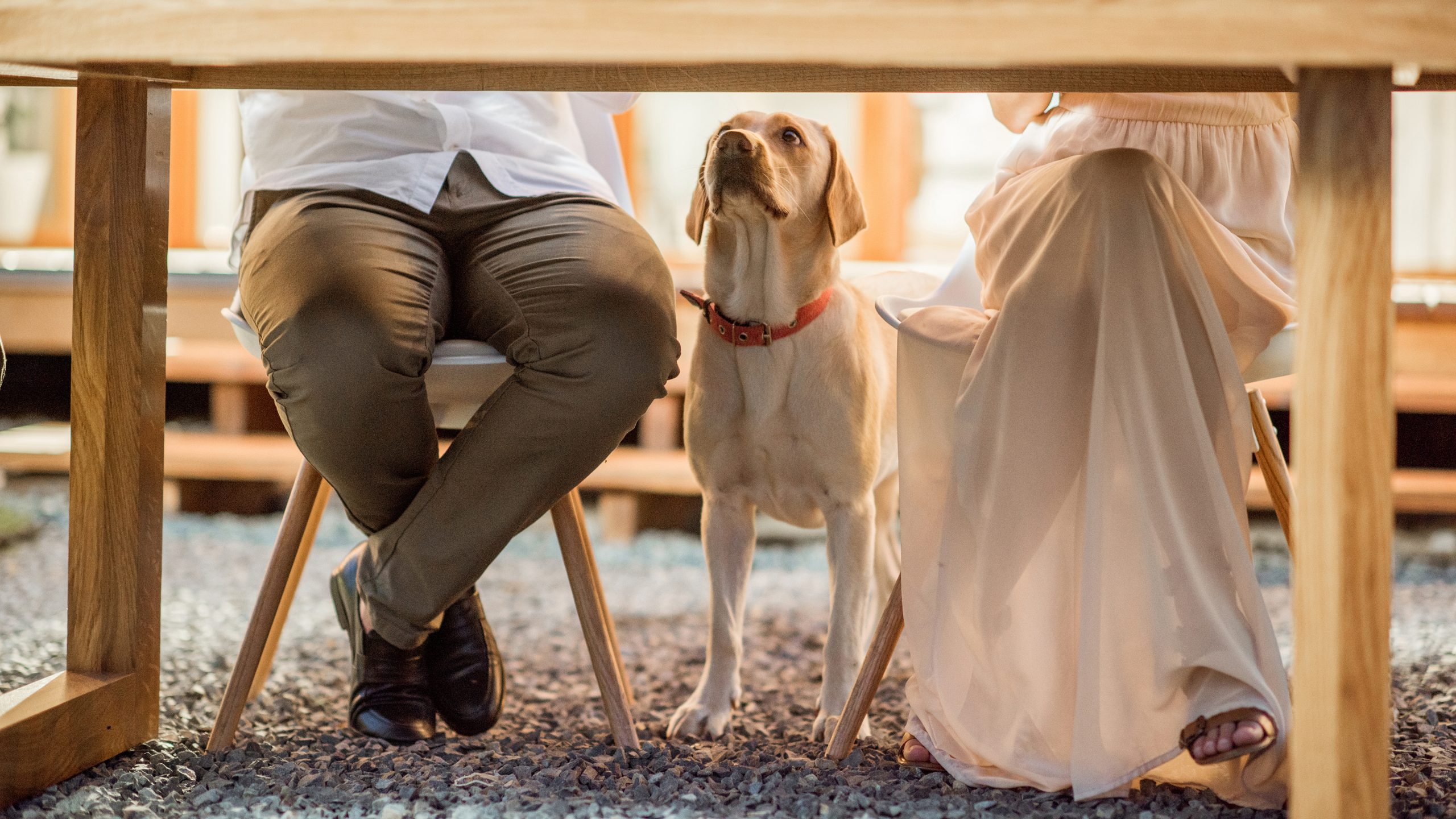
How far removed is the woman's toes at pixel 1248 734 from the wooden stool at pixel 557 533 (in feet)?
2.37

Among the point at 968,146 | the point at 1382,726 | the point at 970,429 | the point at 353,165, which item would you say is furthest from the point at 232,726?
the point at 968,146

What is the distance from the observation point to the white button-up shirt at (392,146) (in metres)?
1.56

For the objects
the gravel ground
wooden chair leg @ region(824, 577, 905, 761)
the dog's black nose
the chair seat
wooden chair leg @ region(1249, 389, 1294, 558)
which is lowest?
the gravel ground

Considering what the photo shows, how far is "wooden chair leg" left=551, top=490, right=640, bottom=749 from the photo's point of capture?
59.1 inches

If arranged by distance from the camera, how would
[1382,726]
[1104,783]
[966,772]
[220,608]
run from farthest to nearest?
[220,608] → [966,772] → [1104,783] → [1382,726]

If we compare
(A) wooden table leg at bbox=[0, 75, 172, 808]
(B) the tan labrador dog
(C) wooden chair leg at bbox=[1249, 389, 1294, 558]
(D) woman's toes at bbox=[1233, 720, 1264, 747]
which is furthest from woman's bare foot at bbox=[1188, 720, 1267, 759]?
(A) wooden table leg at bbox=[0, 75, 172, 808]

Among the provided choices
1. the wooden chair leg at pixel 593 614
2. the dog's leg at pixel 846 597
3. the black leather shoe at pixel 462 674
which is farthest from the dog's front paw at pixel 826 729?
the black leather shoe at pixel 462 674

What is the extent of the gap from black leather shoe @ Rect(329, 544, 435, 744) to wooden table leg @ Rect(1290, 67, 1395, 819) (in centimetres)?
106

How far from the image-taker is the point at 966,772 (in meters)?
1.32

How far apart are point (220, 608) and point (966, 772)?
69.5 inches

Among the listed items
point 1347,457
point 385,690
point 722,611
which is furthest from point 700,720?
point 1347,457

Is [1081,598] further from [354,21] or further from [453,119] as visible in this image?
[453,119]

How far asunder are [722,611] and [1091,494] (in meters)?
0.65

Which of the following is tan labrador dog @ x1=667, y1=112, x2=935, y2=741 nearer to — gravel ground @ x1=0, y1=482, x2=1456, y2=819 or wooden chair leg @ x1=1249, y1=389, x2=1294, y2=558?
gravel ground @ x1=0, y1=482, x2=1456, y2=819
